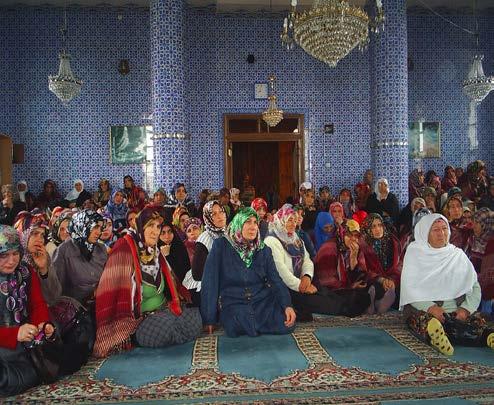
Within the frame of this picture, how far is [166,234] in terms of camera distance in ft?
10.5

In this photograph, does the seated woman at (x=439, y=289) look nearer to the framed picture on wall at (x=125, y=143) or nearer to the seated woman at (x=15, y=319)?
the seated woman at (x=15, y=319)

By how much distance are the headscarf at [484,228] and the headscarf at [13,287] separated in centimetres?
294

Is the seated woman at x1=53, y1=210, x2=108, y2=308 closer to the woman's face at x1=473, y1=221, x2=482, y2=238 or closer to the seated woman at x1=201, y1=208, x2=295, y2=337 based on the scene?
the seated woman at x1=201, y1=208, x2=295, y2=337

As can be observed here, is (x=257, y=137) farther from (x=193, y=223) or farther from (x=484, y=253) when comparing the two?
(x=484, y=253)

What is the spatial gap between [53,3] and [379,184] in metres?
5.33

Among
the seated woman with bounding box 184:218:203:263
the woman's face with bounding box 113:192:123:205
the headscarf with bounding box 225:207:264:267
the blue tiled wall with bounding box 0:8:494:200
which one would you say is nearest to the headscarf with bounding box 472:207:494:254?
the headscarf with bounding box 225:207:264:267

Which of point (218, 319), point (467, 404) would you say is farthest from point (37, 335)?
point (467, 404)

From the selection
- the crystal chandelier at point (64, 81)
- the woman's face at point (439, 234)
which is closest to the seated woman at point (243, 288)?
the woman's face at point (439, 234)

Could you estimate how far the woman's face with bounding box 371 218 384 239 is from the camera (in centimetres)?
370

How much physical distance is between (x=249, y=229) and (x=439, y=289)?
3.75 feet

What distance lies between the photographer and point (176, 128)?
20.6ft

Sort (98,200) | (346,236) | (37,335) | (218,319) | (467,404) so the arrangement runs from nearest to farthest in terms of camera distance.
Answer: (467,404), (37,335), (218,319), (346,236), (98,200)

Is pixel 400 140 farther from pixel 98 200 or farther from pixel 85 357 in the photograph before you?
pixel 85 357

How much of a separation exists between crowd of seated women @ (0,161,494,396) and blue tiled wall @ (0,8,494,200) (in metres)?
3.66
